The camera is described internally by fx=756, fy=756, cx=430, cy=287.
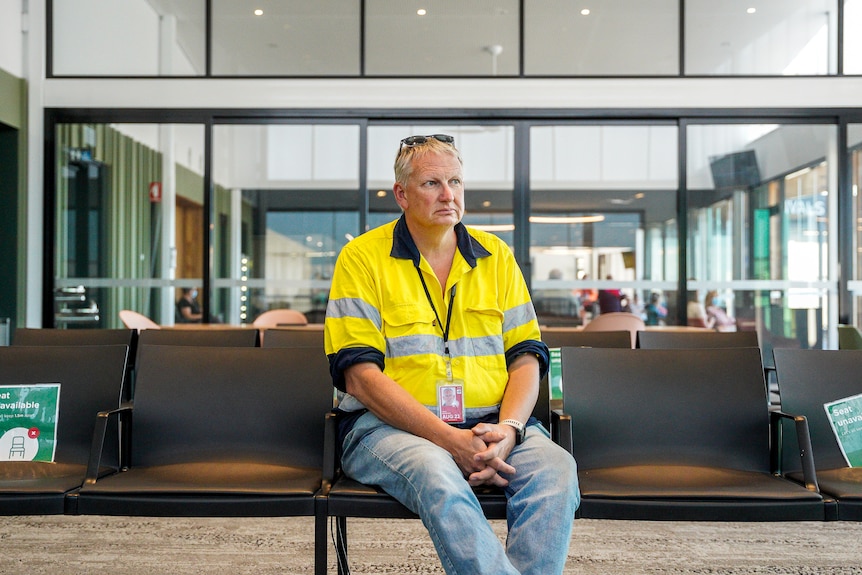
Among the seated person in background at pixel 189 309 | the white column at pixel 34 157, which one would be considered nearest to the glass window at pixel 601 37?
the seated person in background at pixel 189 309

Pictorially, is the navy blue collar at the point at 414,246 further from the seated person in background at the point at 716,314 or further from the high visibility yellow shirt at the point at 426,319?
the seated person in background at the point at 716,314

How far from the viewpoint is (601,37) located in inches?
255

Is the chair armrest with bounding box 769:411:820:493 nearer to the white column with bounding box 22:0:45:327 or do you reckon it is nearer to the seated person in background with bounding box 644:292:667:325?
the seated person in background with bounding box 644:292:667:325

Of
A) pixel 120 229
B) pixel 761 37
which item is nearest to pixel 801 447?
pixel 761 37

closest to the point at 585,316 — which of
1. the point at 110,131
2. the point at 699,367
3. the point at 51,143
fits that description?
the point at 699,367

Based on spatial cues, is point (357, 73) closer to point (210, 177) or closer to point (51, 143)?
point (210, 177)

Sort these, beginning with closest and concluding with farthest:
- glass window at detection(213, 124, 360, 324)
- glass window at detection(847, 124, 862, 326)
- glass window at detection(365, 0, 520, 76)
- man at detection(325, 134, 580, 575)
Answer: man at detection(325, 134, 580, 575)
glass window at detection(847, 124, 862, 326)
glass window at detection(365, 0, 520, 76)
glass window at detection(213, 124, 360, 324)

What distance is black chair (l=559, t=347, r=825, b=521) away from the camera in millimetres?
2484

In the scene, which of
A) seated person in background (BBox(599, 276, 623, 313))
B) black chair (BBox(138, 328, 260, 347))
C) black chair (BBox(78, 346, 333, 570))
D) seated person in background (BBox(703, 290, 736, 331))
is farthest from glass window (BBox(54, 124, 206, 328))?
seated person in background (BBox(703, 290, 736, 331))

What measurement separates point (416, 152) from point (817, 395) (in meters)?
1.59

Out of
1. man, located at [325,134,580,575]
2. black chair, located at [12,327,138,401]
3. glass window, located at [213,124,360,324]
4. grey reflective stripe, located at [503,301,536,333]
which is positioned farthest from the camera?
glass window, located at [213,124,360,324]

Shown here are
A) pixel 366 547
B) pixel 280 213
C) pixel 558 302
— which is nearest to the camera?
pixel 366 547

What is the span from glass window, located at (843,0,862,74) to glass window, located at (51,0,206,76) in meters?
5.44

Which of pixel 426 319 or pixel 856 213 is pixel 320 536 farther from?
pixel 856 213
